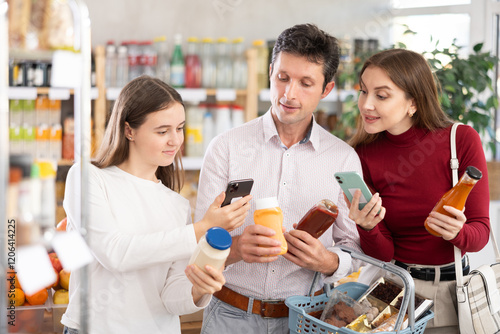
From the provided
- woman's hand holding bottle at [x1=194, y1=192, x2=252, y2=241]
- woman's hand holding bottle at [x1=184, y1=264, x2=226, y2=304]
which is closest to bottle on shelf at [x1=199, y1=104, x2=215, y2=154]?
woman's hand holding bottle at [x1=194, y1=192, x2=252, y2=241]

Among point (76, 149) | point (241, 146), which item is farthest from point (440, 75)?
point (76, 149)

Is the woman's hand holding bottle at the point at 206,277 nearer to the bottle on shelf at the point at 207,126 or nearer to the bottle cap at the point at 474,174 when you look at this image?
the bottle cap at the point at 474,174

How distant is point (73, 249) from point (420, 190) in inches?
42.7

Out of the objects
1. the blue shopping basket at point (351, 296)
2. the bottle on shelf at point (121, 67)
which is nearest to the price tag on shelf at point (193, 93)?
the bottle on shelf at point (121, 67)

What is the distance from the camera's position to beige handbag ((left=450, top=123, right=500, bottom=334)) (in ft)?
5.25

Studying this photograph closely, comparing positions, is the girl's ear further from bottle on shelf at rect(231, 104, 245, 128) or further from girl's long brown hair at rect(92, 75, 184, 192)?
bottle on shelf at rect(231, 104, 245, 128)

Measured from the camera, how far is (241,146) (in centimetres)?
171

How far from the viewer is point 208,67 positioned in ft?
12.5

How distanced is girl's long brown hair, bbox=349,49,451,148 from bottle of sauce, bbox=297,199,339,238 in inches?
18.9

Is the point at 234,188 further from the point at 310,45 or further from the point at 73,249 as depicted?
the point at 310,45

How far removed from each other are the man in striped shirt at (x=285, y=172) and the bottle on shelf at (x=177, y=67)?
6.84 ft

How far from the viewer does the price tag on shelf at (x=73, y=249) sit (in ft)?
3.43

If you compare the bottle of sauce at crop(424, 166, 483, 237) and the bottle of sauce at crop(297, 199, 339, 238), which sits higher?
the bottle of sauce at crop(424, 166, 483, 237)

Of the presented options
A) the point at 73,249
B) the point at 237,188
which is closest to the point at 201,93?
the point at 237,188
